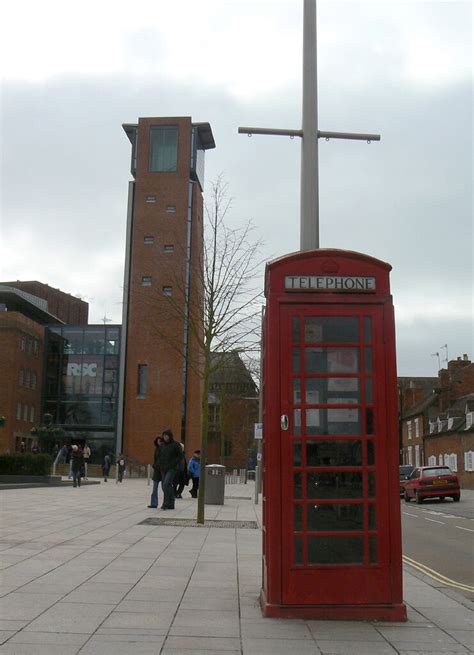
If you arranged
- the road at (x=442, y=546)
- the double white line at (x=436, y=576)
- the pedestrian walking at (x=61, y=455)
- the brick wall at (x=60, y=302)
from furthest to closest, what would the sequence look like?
1. the brick wall at (x=60, y=302)
2. the pedestrian walking at (x=61, y=455)
3. the road at (x=442, y=546)
4. the double white line at (x=436, y=576)

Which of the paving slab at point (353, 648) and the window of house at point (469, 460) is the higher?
the window of house at point (469, 460)

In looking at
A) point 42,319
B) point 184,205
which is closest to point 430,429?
point 184,205

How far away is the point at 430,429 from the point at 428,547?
43374mm

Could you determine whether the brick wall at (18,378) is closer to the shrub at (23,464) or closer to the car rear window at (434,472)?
the shrub at (23,464)

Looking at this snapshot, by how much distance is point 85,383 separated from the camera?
6069cm

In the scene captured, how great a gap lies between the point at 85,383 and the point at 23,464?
33661 mm

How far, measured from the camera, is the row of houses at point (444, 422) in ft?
150

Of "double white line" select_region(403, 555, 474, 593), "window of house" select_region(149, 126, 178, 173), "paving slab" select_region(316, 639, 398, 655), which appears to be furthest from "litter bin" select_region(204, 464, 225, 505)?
"window of house" select_region(149, 126, 178, 173)

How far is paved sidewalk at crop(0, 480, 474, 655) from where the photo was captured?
4.96 meters

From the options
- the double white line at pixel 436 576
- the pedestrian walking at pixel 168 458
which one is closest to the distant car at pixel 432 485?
the pedestrian walking at pixel 168 458

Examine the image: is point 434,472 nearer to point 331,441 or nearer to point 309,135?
point 309,135

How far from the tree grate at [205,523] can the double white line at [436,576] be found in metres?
3.91

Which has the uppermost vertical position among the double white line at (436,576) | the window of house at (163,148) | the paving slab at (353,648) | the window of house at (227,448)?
the window of house at (163,148)

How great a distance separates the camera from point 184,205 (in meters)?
61.0
